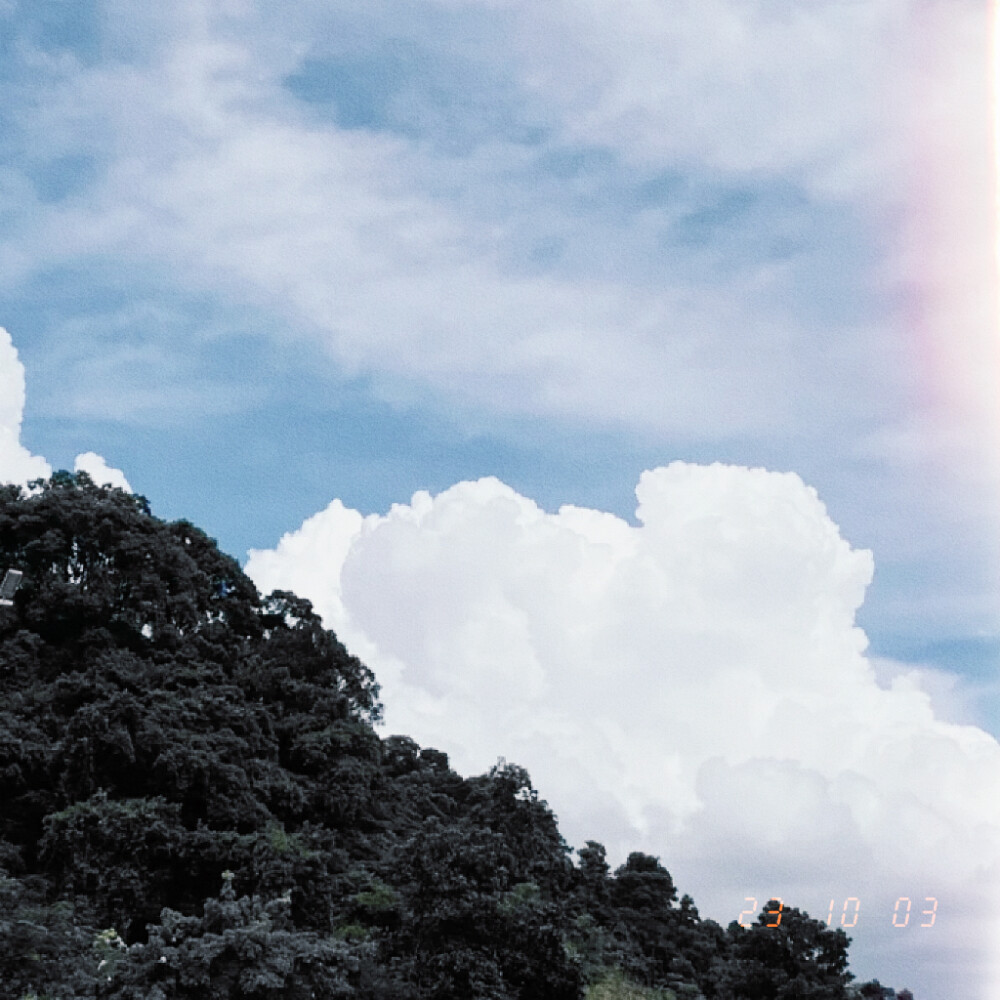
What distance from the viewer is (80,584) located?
41.4 meters

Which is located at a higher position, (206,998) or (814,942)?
(814,942)

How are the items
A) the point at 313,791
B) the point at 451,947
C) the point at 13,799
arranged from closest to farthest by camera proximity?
the point at 451,947
the point at 13,799
the point at 313,791

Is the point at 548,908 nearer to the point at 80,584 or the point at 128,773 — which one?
the point at 128,773

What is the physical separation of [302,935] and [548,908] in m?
5.71

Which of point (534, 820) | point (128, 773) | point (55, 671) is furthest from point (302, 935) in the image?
point (55, 671)

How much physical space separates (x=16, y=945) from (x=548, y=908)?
10.9 m

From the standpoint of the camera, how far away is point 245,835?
3244 cm

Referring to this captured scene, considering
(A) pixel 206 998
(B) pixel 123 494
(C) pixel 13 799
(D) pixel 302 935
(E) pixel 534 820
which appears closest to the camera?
(A) pixel 206 998

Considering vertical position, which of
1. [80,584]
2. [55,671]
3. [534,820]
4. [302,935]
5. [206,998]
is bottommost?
[206,998]

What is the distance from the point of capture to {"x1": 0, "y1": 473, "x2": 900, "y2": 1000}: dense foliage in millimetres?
21078

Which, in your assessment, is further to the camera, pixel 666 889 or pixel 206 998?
pixel 666 889

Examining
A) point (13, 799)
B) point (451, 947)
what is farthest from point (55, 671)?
point (451, 947)

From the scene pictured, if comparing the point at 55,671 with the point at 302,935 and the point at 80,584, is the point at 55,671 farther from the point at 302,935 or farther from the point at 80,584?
the point at 302,935

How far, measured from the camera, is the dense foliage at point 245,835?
2108cm
